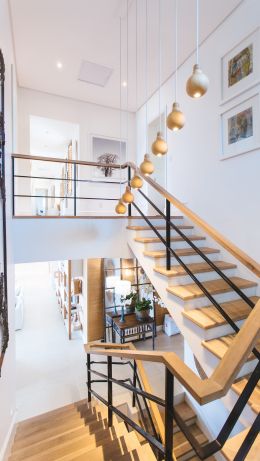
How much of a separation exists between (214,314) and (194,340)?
0.93ft

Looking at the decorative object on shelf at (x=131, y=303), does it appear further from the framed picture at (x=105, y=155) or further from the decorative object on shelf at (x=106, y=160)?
the decorative object on shelf at (x=106, y=160)

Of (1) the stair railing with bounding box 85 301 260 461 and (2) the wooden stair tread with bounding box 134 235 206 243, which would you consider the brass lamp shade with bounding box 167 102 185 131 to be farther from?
(2) the wooden stair tread with bounding box 134 235 206 243

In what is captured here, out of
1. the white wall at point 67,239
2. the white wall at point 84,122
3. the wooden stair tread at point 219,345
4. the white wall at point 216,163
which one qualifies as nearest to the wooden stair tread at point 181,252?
the white wall at point 216,163

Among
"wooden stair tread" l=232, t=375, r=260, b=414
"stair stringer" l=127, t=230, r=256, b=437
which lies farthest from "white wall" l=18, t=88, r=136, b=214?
"wooden stair tread" l=232, t=375, r=260, b=414

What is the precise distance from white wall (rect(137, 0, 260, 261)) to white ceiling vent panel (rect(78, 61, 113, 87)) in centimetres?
126

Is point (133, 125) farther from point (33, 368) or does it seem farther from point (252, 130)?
point (33, 368)

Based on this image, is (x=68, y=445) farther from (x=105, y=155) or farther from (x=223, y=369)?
(x=105, y=155)

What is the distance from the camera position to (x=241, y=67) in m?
2.90

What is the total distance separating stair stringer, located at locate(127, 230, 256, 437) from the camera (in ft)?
5.60

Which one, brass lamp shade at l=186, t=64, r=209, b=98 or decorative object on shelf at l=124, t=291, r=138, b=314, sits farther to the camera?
decorative object on shelf at l=124, t=291, r=138, b=314

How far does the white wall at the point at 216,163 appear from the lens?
279 cm

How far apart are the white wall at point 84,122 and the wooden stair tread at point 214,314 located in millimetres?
3867

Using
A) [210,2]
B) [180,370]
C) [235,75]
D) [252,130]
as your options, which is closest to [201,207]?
[252,130]

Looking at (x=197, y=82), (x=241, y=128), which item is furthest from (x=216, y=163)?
(x=197, y=82)
